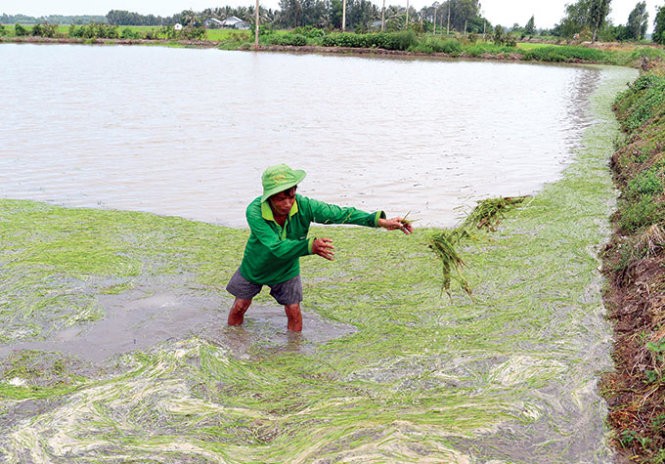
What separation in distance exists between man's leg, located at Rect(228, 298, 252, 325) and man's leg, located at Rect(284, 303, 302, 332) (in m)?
0.34

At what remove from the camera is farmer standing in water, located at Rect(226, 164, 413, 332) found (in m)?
4.30

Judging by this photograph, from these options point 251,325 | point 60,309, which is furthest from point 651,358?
point 60,309

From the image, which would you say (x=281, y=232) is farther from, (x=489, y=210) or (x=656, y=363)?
(x=656, y=363)

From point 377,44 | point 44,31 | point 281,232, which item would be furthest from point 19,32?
point 281,232

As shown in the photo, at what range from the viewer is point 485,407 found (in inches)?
165

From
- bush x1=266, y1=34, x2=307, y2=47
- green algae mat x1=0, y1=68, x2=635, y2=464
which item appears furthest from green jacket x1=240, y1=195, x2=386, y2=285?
bush x1=266, y1=34, x2=307, y2=47

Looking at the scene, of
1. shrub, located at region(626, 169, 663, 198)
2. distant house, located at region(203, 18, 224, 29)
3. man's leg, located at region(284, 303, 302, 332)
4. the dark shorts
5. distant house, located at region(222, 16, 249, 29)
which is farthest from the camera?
distant house, located at region(203, 18, 224, 29)

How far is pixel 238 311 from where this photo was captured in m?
5.25

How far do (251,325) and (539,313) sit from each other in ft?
8.80

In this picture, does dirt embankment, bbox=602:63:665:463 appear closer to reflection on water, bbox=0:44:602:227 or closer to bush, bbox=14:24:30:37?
reflection on water, bbox=0:44:602:227

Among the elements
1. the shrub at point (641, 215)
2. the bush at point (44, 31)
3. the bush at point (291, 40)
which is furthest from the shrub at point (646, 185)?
the bush at point (44, 31)

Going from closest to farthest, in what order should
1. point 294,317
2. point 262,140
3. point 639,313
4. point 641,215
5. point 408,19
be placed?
point 294,317 < point 639,313 < point 641,215 < point 262,140 < point 408,19

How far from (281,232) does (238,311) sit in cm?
100

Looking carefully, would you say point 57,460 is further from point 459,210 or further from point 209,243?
point 459,210
